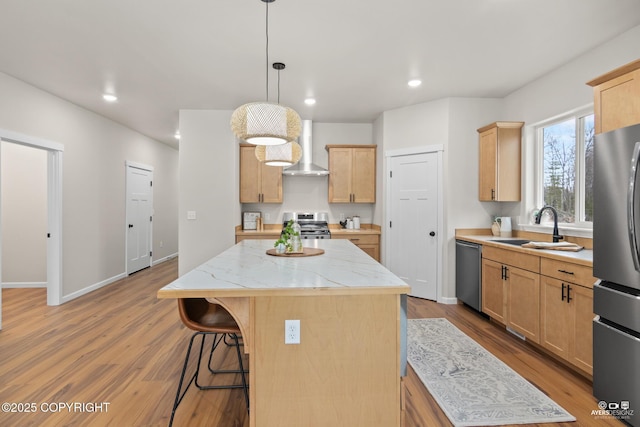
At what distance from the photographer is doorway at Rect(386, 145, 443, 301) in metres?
4.32

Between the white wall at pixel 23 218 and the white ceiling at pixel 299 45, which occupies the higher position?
the white ceiling at pixel 299 45

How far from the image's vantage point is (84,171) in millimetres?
4707

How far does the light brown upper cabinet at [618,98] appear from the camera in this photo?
6.53 feet

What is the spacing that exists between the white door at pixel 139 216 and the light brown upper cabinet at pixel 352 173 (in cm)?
365

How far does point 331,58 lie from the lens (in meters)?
3.13

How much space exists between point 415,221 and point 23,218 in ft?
19.3

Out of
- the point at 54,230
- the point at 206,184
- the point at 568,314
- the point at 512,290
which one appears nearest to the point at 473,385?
the point at 568,314

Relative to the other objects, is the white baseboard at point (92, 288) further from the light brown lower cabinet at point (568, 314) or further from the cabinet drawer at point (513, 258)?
the light brown lower cabinet at point (568, 314)

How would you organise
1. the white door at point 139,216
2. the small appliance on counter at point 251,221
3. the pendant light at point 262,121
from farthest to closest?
1. the white door at point 139,216
2. the small appliance on counter at point 251,221
3. the pendant light at point 262,121

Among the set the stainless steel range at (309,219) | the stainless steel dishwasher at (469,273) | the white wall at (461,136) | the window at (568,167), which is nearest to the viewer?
the window at (568,167)

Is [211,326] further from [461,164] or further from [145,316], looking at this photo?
[461,164]

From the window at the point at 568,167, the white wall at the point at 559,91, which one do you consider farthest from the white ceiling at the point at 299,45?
the window at the point at 568,167

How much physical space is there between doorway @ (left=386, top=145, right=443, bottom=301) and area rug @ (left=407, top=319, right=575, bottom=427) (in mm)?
1325

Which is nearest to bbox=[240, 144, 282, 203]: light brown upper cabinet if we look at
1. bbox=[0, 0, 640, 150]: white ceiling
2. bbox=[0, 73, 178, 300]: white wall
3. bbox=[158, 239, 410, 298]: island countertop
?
bbox=[0, 0, 640, 150]: white ceiling
